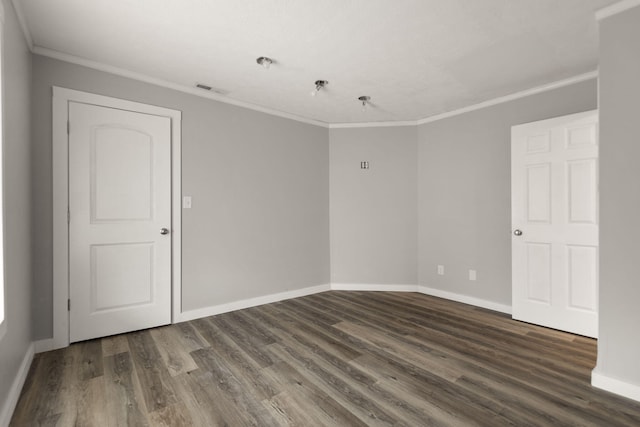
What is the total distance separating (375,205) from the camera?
173 inches

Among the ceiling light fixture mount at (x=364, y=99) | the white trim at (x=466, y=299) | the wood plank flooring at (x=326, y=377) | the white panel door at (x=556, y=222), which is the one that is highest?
the ceiling light fixture mount at (x=364, y=99)

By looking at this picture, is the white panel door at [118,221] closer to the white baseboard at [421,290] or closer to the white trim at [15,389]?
the white trim at [15,389]

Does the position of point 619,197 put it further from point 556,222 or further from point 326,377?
point 326,377

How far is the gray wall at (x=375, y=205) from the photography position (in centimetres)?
436

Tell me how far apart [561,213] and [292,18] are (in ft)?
9.48

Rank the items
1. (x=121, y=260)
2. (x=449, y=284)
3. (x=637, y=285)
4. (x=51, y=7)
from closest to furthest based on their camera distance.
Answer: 1. (x=637, y=285)
2. (x=51, y=7)
3. (x=121, y=260)
4. (x=449, y=284)

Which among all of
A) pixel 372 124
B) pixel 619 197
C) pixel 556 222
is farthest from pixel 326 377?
pixel 372 124

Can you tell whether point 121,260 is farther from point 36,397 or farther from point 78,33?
point 78,33

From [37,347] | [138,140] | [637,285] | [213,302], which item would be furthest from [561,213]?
[37,347]

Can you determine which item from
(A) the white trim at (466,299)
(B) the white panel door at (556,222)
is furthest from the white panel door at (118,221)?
(B) the white panel door at (556,222)

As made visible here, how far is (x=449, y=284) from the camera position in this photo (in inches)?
157

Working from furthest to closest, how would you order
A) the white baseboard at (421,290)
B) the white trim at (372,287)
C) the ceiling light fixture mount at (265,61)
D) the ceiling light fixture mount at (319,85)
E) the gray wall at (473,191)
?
the white trim at (372,287) → the white baseboard at (421,290) → the gray wall at (473,191) → the ceiling light fixture mount at (319,85) → the ceiling light fixture mount at (265,61)

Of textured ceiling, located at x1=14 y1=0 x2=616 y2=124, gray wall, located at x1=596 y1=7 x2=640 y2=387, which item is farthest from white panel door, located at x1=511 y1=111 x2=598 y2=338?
gray wall, located at x1=596 y1=7 x2=640 y2=387

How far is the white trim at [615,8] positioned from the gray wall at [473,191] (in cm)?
115
